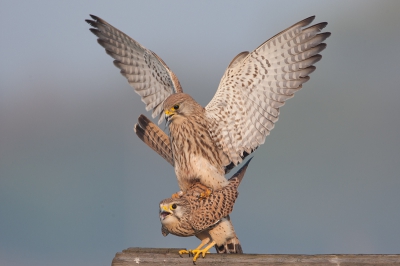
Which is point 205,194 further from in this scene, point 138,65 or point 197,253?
point 138,65

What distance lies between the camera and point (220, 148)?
4.66 m

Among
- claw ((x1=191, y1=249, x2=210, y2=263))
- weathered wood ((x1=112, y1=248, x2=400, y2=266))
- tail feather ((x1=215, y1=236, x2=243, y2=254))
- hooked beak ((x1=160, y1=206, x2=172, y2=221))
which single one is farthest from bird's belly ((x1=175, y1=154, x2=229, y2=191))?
weathered wood ((x1=112, y1=248, x2=400, y2=266))

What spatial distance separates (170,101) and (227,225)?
Answer: 1.04 meters

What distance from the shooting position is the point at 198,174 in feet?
14.4

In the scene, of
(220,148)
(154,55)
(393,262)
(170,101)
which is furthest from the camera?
(154,55)

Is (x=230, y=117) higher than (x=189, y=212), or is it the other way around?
(x=230, y=117)

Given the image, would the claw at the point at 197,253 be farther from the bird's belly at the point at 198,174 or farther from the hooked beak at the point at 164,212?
the bird's belly at the point at 198,174

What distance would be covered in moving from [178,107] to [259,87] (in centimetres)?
74

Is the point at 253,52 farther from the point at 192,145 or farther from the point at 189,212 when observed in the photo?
the point at 189,212

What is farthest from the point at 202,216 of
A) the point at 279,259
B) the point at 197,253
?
the point at 279,259

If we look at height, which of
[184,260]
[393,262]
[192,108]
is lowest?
[393,262]

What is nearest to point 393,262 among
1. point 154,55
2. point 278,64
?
point 278,64

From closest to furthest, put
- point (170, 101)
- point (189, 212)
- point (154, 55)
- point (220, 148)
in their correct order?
point (189, 212), point (170, 101), point (220, 148), point (154, 55)

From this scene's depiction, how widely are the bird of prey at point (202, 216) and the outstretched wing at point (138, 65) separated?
4.58ft
